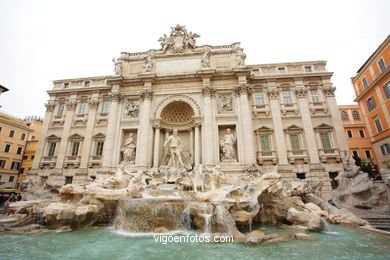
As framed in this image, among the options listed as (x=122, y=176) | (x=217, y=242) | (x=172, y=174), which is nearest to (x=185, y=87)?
(x=172, y=174)

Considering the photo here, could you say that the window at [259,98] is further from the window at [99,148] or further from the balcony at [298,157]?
the window at [99,148]

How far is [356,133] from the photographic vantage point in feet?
87.2

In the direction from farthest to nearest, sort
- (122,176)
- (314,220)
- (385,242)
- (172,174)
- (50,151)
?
(50,151)
(172,174)
(122,176)
(314,220)
(385,242)

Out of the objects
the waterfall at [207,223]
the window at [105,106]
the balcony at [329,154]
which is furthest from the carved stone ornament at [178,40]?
the waterfall at [207,223]

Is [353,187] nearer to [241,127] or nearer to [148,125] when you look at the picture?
[241,127]

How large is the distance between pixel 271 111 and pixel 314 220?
36.1 feet

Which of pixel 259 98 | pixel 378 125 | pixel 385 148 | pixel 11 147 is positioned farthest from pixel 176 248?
pixel 11 147

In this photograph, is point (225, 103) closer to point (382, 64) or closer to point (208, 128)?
point (208, 128)

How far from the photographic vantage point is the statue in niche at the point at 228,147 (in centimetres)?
1580

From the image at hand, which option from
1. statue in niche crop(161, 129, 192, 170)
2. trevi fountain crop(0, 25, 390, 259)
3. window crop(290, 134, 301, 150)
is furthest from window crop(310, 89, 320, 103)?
statue in niche crop(161, 129, 192, 170)

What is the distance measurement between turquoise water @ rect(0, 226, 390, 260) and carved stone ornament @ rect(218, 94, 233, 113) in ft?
39.0

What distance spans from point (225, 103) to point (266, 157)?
618 centimetres

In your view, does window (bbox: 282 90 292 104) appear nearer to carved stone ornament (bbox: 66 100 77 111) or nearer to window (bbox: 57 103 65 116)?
carved stone ornament (bbox: 66 100 77 111)

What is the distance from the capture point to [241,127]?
16375 millimetres
